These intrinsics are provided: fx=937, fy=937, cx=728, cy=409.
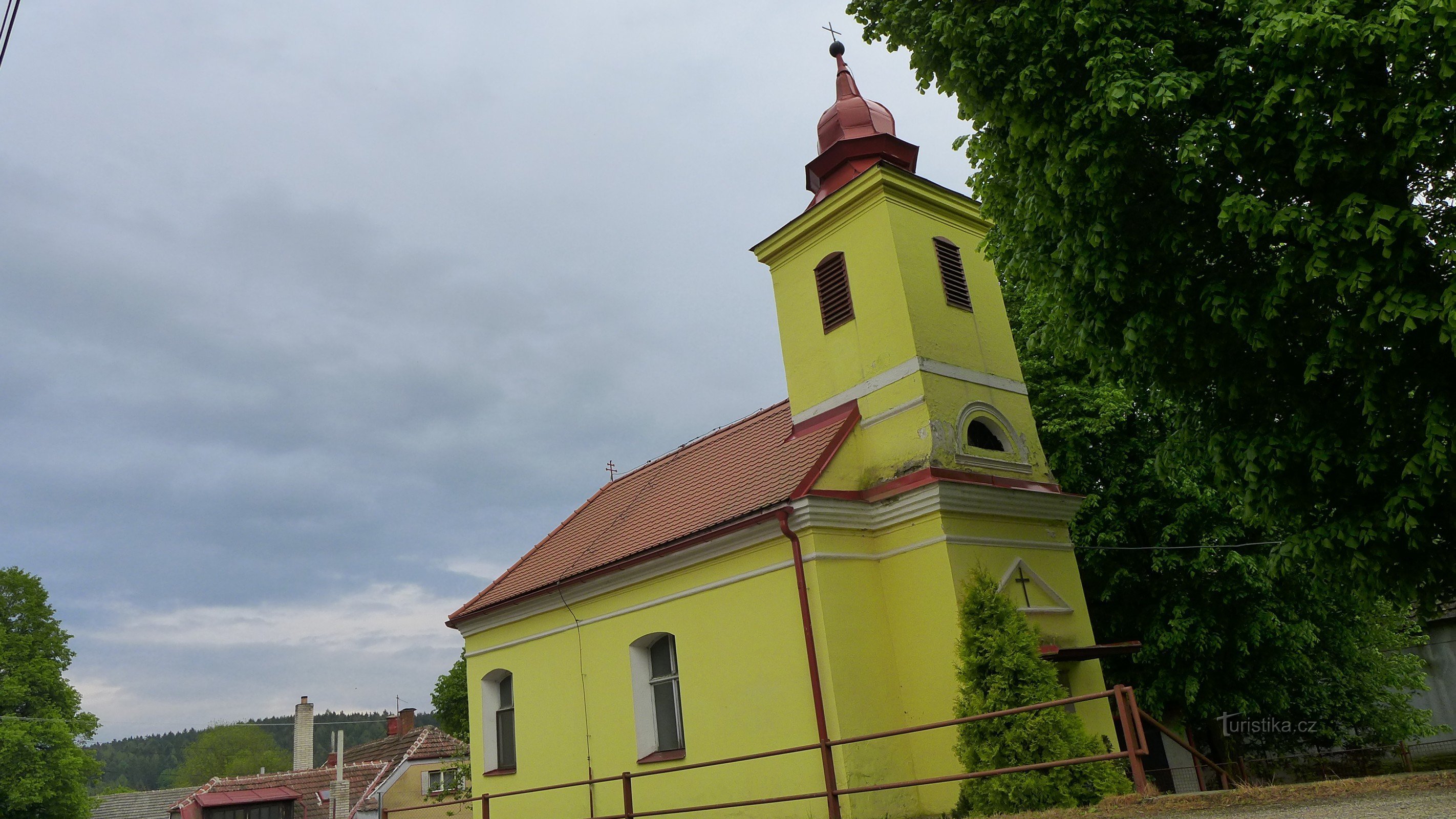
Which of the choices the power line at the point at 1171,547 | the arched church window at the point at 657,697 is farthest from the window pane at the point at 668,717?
the power line at the point at 1171,547

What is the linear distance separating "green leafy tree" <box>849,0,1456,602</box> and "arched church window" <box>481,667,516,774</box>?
1167 cm

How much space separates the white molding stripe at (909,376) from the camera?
1223cm

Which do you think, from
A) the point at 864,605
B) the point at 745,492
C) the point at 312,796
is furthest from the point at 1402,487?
the point at 312,796

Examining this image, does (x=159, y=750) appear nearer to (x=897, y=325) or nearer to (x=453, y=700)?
(x=453, y=700)

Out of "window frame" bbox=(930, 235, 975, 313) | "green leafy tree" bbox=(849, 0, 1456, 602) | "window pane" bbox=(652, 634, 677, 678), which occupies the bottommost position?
"window pane" bbox=(652, 634, 677, 678)

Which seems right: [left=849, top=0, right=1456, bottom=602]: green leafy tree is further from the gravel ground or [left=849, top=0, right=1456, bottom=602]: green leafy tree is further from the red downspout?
the red downspout

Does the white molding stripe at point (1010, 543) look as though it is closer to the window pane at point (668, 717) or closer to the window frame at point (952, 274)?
the window frame at point (952, 274)

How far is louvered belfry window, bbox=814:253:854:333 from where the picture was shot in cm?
1342

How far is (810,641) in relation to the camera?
10922mm

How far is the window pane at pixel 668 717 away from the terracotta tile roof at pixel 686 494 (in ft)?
6.34

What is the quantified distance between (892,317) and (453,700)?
65.5 feet

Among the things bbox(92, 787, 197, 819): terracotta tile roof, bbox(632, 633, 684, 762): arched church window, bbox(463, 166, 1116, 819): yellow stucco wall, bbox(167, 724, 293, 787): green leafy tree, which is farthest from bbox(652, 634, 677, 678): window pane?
bbox(167, 724, 293, 787): green leafy tree

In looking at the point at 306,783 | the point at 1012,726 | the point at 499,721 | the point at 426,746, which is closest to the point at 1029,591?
the point at 1012,726

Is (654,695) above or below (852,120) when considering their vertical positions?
below
